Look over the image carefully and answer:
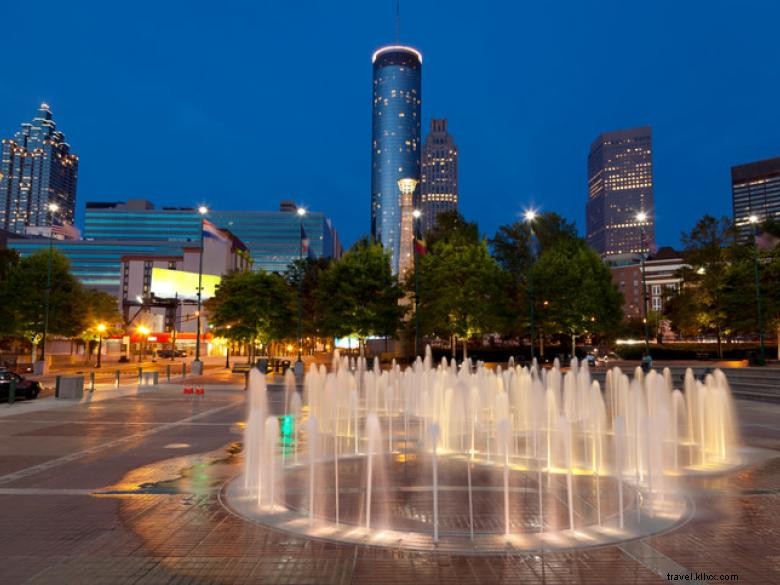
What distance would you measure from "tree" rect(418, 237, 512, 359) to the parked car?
26810 millimetres

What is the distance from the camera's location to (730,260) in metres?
47.8

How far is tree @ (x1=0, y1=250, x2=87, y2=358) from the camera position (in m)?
46.0

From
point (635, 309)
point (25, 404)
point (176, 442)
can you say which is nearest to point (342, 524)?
point (176, 442)

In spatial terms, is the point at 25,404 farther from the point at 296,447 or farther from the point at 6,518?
the point at 6,518

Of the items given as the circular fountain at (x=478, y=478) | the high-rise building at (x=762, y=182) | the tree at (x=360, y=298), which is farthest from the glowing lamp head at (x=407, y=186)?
the high-rise building at (x=762, y=182)

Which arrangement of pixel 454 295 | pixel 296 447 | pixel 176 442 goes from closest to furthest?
1. pixel 296 447
2. pixel 176 442
3. pixel 454 295

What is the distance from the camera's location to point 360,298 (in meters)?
44.0

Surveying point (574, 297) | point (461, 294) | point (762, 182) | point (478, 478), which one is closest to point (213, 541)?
point (478, 478)

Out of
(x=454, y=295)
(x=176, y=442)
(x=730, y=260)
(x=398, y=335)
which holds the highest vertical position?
(x=730, y=260)

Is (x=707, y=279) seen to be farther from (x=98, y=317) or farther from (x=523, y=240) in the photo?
(x=98, y=317)

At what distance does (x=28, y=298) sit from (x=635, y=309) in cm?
14750

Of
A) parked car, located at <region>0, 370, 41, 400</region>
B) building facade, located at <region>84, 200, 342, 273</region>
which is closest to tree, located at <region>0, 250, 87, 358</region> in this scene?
parked car, located at <region>0, 370, 41, 400</region>

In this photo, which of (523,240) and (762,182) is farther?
(762,182)

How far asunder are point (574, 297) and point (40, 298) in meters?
45.3
